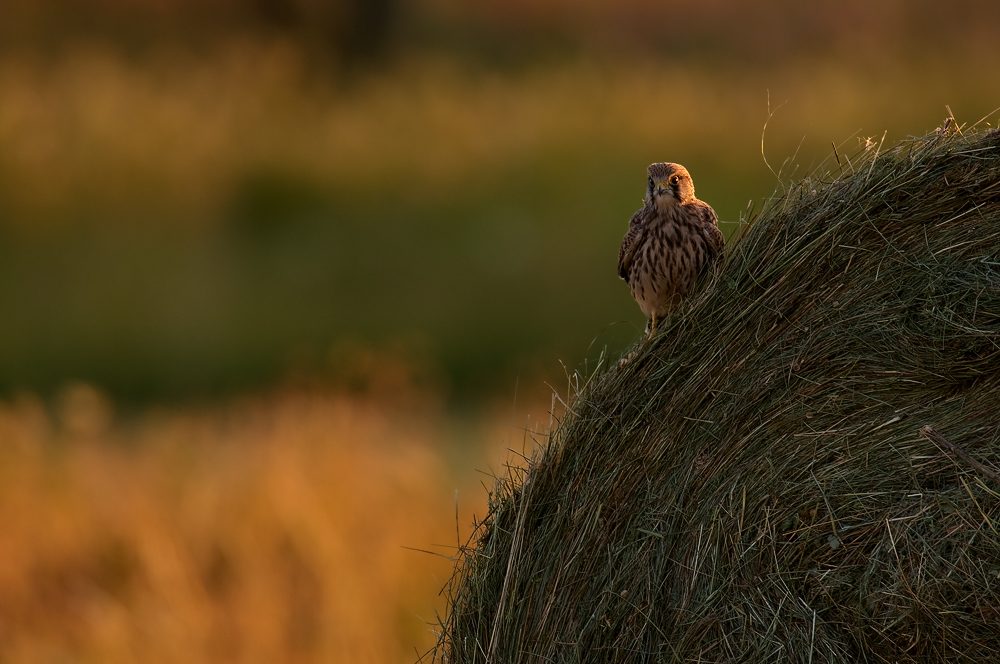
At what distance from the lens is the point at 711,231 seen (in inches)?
142

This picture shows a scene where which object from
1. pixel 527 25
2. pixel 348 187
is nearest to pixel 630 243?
pixel 348 187

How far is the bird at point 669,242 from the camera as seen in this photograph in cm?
358

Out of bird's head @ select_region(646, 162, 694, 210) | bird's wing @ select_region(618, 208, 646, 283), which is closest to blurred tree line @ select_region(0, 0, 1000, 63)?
bird's wing @ select_region(618, 208, 646, 283)

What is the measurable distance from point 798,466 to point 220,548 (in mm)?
5000

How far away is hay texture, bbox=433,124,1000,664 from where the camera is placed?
2.95 meters

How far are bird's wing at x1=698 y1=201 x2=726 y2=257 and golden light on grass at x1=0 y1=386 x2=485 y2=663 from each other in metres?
3.28

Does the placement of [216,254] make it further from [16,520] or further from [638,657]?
[638,657]

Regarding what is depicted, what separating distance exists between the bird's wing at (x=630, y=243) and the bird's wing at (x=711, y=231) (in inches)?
7.6

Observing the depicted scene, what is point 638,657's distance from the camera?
319 centimetres

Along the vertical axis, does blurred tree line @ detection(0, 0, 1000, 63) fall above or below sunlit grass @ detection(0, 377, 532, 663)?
above

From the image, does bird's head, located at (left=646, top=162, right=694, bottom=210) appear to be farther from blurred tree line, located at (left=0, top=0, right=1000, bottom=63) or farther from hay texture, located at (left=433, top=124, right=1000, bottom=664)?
blurred tree line, located at (left=0, top=0, right=1000, bottom=63)

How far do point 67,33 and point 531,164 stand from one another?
21.9 ft

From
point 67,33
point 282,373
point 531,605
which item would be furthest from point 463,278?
point 531,605

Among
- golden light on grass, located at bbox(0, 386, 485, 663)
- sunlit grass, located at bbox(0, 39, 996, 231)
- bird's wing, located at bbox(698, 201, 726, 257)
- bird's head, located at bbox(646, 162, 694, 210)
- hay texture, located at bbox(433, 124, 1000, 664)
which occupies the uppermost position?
bird's head, located at bbox(646, 162, 694, 210)
